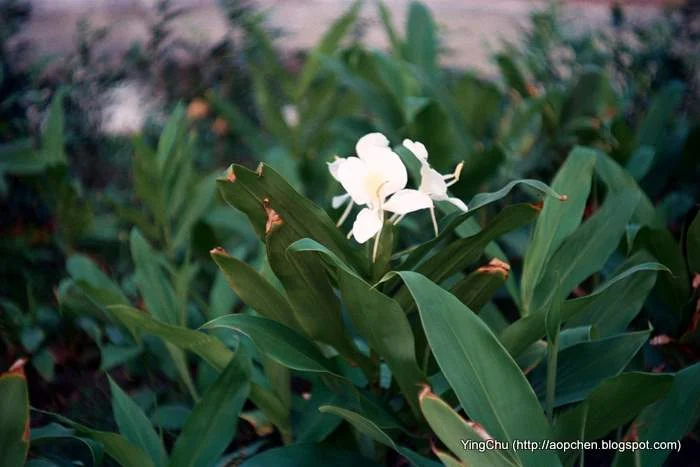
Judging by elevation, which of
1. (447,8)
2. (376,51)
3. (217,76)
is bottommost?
(447,8)

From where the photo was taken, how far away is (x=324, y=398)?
1.41 metres

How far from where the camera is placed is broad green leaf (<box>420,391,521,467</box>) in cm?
101

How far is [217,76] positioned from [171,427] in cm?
159

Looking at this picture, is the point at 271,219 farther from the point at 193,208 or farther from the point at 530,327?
the point at 193,208

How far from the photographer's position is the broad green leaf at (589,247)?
1.42 metres

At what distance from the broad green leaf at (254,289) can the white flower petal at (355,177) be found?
18 centimetres

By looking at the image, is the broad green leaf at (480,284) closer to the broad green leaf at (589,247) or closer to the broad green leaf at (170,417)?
the broad green leaf at (589,247)

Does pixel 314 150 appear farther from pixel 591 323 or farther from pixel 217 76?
pixel 591 323

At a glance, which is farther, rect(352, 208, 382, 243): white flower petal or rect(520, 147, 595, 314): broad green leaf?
rect(520, 147, 595, 314): broad green leaf

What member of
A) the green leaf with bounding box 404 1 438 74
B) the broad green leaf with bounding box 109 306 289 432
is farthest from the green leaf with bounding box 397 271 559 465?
the green leaf with bounding box 404 1 438 74

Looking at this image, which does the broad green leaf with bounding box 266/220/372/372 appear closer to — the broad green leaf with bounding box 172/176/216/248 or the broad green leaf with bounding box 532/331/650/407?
the broad green leaf with bounding box 532/331/650/407

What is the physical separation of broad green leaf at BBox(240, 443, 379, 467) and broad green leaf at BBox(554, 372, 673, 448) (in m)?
0.31

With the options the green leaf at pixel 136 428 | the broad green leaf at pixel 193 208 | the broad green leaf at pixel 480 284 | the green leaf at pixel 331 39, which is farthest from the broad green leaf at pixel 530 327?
the green leaf at pixel 331 39

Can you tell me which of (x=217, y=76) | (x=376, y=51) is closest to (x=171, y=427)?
(x=376, y=51)
